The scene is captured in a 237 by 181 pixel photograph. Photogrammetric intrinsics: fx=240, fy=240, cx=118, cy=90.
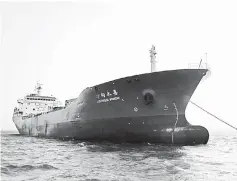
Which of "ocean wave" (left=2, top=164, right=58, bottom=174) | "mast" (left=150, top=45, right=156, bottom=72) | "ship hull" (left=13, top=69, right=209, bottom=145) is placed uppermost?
"mast" (left=150, top=45, right=156, bottom=72)

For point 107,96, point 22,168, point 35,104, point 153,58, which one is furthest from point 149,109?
point 35,104

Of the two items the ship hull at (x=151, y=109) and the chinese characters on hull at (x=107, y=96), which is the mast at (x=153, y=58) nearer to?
the ship hull at (x=151, y=109)

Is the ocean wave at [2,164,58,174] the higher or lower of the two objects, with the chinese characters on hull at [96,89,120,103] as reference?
lower

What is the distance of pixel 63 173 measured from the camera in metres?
5.96

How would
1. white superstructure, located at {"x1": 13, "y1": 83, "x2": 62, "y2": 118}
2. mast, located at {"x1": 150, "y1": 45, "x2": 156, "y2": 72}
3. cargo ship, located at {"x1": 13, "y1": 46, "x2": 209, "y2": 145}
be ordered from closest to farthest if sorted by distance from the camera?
cargo ship, located at {"x1": 13, "y1": 46, "x2": 209, "y2": 145}
mast, located at {"x1": 150, "y1": 45, "x2": 156, "y2": 72}
white superstructure, located at {"x1": 13, "y1": 83, "x2": 62, "y2": 118}

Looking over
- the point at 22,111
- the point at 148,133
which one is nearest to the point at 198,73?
the point at 148,133

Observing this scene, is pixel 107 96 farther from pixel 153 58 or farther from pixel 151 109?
pixel 153 58

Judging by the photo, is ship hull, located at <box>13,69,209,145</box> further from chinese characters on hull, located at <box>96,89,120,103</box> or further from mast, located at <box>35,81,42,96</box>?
mast, located at <box>35,81,42,96</box>

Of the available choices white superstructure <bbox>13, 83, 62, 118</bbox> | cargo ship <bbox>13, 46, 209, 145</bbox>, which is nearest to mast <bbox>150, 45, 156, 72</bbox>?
cargo ship <bbox>13, 46, 209, 145</bbox>

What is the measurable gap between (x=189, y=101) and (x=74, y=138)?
307 inches

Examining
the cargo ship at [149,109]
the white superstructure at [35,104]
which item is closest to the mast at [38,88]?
the white superstructure at [35,104]

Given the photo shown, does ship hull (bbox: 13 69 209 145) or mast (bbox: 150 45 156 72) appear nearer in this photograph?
ship hull (bbox: 13 69 209 145)

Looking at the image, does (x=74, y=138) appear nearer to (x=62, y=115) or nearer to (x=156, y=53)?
(x=62, y=115)

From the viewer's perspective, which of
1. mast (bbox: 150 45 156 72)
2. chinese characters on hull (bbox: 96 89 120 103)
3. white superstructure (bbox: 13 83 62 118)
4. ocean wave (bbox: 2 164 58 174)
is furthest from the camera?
white superstructure (bbox: 13 83 62 118)
